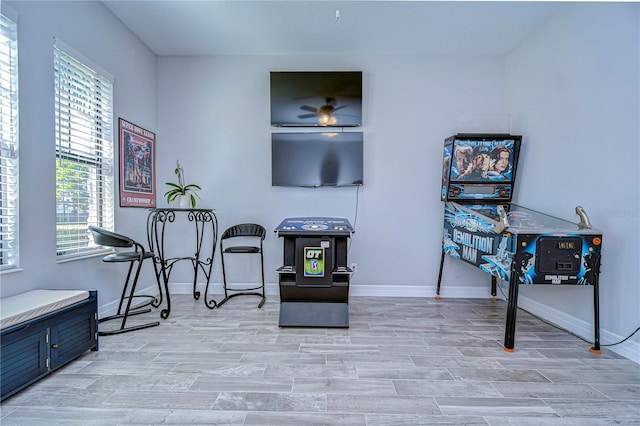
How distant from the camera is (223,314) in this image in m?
3.03

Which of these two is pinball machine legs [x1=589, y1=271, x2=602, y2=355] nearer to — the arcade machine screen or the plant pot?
the arcade machine screen

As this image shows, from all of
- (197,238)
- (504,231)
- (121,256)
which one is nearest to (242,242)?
(197,238)

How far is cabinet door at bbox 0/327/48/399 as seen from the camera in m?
1.60

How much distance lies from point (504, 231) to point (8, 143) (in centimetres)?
386

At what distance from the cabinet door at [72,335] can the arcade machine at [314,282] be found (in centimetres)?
150

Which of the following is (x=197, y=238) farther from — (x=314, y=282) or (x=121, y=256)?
(x=314, y=282)

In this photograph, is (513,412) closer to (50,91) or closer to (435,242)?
(435,242)

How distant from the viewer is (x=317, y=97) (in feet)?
11.5

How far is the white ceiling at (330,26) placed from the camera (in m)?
2.76

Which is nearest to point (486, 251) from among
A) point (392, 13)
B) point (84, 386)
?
point (392, 13)

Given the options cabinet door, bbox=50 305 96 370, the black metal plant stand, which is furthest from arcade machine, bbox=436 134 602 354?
cabinet door, bbox=50 305 96 370

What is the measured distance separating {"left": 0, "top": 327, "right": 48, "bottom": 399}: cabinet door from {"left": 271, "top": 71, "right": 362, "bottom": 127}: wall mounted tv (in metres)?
2.89

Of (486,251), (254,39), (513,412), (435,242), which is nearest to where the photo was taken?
(513,412)

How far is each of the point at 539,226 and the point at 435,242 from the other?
1.43 meters
